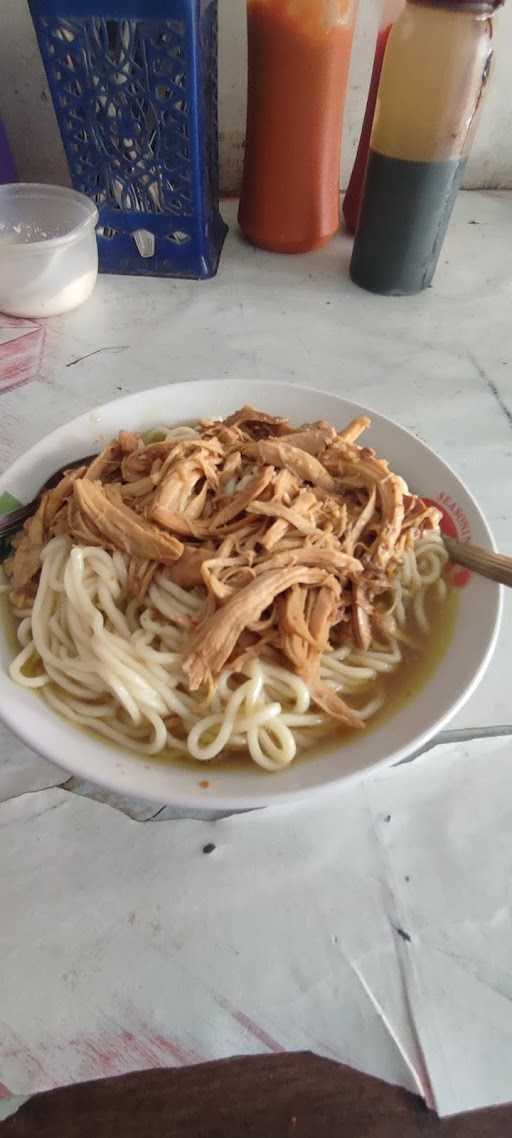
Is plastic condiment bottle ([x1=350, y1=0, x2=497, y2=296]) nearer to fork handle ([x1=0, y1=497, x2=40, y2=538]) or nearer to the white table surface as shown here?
the white table surface

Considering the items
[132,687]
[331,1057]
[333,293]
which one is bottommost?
[331,1057]

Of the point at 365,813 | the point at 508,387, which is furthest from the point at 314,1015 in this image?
the point at 508,387

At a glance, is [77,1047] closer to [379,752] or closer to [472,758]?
[379,752]

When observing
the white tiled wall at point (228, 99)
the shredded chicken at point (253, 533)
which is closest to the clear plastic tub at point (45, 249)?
the white tiled wall at point (228, 99)

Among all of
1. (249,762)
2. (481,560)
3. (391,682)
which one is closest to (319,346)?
(481,560)

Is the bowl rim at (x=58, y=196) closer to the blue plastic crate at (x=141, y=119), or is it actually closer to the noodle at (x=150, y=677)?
the blue plastic crate at (x=141, y=119)

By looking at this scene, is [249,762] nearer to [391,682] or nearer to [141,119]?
[391,682]
